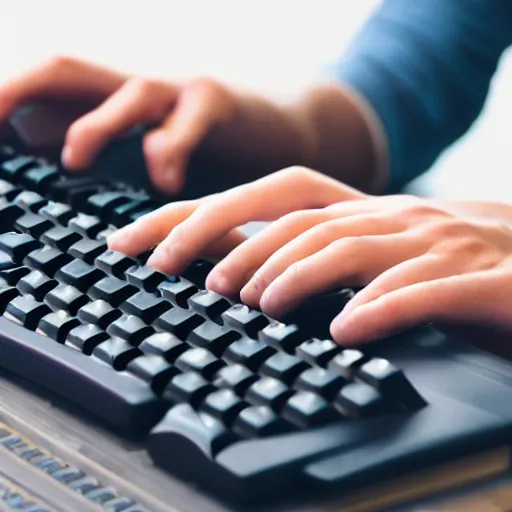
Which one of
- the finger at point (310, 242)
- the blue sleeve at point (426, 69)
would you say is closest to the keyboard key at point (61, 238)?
the finger at point (310, 242)

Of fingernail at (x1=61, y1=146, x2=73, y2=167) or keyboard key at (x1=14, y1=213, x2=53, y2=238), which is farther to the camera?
fingernail at (x1=61, y1=146, x2=73, y2=167)

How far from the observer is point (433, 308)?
0.45 metres

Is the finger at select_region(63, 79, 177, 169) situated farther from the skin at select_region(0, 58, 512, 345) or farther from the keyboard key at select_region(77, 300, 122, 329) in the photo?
the keyboard key at select_region(77, 300, 122, 329)

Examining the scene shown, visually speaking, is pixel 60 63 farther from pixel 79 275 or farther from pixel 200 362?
pixel 200 362

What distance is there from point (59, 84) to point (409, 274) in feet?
1.34

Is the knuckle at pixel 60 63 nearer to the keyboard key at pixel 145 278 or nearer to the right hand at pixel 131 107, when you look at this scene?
the right hand at pixel 131 107

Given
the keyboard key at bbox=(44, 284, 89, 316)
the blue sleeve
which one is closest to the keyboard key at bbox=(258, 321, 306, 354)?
the keyboard key at bbox=(44, 284, 89, 316)

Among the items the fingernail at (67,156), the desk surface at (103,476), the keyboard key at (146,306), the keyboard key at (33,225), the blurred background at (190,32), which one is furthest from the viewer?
the blurred background at (190,32)

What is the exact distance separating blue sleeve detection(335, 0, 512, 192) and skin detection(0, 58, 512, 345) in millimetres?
155

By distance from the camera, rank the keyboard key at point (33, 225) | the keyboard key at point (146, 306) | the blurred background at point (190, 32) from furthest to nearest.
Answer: the blurred background at point (190, 32) < the keyboard key at point (33, 225) < the keyboard key at point (146, 306)

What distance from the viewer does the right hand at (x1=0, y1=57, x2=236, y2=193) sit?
2.32ft

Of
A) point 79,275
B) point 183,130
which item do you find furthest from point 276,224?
point 183,130

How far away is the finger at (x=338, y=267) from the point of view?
464 millimetres

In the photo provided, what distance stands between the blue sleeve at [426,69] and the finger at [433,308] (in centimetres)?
45
